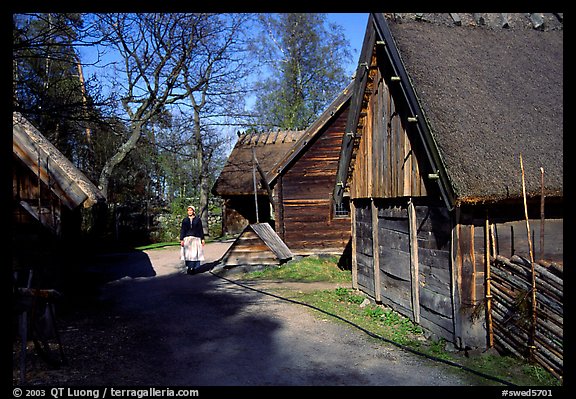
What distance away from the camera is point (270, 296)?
11.7 meters

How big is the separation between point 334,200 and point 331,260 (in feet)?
18.8

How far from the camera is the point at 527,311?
6.45 m

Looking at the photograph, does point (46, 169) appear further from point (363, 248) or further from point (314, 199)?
point (314, 199)

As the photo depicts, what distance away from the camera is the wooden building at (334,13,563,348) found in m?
7.11

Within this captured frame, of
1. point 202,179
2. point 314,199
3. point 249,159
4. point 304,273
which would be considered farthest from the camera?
point 202,179

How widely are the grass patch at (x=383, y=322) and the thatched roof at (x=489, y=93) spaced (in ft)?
7.62

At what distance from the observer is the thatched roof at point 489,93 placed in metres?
7.00

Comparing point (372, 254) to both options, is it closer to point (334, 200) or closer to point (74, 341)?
point (334, 200)

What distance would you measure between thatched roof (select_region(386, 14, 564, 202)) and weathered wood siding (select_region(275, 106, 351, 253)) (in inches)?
312

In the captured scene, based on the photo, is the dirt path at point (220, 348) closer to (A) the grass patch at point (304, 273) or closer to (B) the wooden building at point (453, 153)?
(B) the wooden building at point (453, 153)

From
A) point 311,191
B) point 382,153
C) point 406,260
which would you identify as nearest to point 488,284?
point 406,260

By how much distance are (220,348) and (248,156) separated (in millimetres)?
16953

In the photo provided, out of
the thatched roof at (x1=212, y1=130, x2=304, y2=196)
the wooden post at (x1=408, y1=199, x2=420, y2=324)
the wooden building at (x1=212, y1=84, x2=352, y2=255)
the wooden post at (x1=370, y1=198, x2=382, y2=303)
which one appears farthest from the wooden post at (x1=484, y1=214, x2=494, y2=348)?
the thatched roof at (x1=212, y1=130, x2=304, y2=196)
